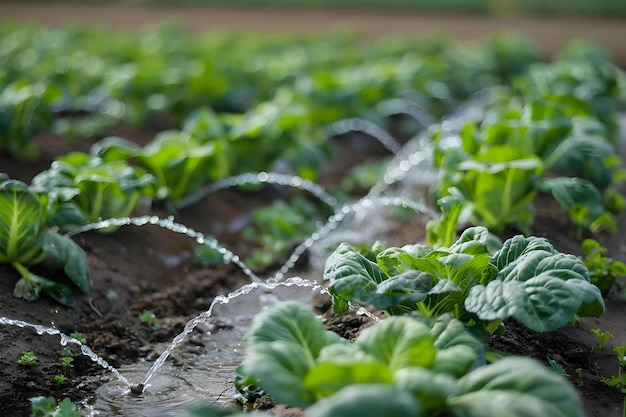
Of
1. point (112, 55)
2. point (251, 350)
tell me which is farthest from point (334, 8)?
point (251, 350)

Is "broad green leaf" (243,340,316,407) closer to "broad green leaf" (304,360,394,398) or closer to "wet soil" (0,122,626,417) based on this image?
"broad green leaf" (304,360,394,398)

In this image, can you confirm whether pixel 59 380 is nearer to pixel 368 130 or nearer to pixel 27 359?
pixel 27 359

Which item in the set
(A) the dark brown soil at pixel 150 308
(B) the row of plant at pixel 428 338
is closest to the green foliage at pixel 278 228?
(A) the dark brown soil at pixel 150 308

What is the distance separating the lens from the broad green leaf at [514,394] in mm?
1714

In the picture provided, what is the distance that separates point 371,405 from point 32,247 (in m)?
2.13

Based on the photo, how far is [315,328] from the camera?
2156 mm

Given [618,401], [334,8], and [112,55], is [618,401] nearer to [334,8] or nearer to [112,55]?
[112,55]

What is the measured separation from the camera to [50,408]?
240 centimetres

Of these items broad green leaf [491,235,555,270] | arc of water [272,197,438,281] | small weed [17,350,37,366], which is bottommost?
arc of water [272,197,438,281]

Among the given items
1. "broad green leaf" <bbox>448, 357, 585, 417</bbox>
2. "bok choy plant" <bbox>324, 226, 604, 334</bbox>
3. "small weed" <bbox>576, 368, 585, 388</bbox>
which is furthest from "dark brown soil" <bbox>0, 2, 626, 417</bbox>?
"broad green leaf" <bbox>448, 357, 585, 417</bbox>

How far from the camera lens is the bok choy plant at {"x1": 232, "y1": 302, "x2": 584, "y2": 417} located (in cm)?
165

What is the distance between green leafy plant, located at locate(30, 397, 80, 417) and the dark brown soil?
13 centimetres

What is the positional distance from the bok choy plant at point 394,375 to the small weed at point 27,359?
1.15 metres

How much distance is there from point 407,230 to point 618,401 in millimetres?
2068
